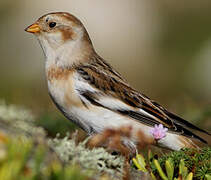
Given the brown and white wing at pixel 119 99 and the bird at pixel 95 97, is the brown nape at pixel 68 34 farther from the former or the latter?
the brown and white wing at pixel 119 99

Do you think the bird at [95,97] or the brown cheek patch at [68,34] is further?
the brown cheek patch at [68,34]

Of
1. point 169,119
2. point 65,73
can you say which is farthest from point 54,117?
point 169,119

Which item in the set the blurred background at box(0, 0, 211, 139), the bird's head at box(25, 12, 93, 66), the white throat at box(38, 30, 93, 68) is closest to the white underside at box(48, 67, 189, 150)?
the white throat at box(38, 30, 93, 68)

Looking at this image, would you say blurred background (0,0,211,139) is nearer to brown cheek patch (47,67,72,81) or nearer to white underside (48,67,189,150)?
brown cheek patch (47,67,72,81)

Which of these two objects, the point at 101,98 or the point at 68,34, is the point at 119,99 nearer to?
the point at 101,98

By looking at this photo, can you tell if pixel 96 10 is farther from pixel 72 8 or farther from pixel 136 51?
pixel 136 51

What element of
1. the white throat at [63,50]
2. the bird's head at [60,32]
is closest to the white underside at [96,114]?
the white throat at [63,50]

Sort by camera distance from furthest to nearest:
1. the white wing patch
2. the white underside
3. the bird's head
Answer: the bird's head → the white wing patch → the white underside
